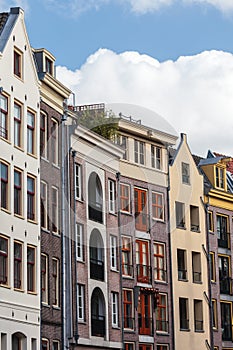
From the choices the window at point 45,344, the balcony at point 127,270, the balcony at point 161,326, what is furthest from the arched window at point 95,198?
the window at point 45,344

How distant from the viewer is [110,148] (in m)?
55.4

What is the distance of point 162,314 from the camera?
59469 millimetres

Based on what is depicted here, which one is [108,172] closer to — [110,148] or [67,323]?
[110,148]

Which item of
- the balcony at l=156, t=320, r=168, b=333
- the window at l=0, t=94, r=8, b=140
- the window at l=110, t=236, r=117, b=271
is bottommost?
the balcony at l=156, t=320, r=168, b=333

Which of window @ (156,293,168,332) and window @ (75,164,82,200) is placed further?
window @ (156,293,168,332)

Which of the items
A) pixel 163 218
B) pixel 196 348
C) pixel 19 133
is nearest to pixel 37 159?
pixel 19 133

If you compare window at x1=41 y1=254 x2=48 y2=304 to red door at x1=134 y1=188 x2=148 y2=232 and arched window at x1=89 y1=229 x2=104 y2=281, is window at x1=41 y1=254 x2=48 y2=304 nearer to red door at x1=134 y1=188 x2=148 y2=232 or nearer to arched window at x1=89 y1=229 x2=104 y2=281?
arched window at x1=89 y1=229 x2=104 y2=281

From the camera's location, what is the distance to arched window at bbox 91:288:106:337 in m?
51.2

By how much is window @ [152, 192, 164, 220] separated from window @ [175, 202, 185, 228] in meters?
1.90

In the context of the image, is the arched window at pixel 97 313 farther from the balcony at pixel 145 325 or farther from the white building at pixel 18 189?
the white building at pixel 18 189

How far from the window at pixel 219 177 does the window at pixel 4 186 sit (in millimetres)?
31338

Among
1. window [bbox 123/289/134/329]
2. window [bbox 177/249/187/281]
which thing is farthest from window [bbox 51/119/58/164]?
window [bbox 177/249/187/281]

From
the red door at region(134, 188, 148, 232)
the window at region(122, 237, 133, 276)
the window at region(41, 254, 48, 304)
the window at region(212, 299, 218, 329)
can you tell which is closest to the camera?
the window at region(41, 254, 48, 304)

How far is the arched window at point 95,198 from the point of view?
5253 centimetres
